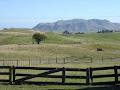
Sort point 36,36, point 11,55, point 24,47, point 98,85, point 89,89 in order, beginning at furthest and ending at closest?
point 36,36 < point 24,47 < point 11,55 < point 98,85 < point 89,89

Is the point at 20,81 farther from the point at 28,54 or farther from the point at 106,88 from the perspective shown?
the point at 28,54

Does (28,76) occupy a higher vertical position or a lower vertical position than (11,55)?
higher

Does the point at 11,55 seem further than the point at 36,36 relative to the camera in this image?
No

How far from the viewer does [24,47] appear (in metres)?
117

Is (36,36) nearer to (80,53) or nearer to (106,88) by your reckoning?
(80,53)

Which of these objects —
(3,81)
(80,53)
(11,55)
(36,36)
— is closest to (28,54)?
(11,55)

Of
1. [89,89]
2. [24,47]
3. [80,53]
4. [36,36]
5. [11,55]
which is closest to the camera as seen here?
[89,89]

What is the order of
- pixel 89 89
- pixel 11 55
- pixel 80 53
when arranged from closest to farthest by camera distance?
pixel 89 89 → pixel 11 55 → pixel 80 53

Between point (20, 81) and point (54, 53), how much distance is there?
8302cm

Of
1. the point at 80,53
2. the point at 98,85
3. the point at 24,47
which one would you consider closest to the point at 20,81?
the point at 98,85

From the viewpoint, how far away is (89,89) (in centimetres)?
2075

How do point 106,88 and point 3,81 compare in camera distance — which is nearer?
point 106,88

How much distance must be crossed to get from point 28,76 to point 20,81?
62cm

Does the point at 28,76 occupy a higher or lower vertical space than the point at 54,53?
higher
